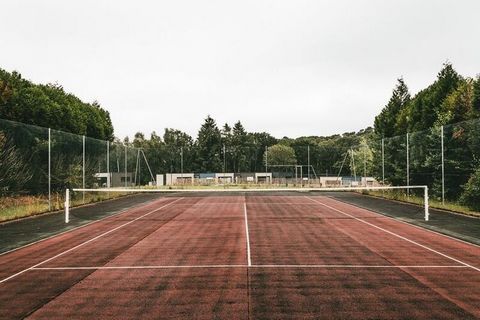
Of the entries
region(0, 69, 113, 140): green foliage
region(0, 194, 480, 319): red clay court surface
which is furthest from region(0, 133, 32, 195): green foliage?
region(0, 69, 113, 140): green foliage

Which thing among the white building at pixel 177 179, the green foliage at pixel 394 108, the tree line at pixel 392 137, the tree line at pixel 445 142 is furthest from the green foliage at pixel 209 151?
the tree line at pixel 445 142

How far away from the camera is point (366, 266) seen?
10.5 m

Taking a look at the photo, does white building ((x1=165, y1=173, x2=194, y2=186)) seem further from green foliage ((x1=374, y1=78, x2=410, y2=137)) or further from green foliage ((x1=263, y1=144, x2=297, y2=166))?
green foliage ((x1=263, y1=144, x2=297, y2=166))

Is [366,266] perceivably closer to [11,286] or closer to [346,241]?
[346,241]

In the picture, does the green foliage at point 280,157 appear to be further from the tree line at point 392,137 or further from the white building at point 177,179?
the tree line at point 392,137

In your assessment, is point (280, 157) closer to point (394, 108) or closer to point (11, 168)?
point (394, 108)

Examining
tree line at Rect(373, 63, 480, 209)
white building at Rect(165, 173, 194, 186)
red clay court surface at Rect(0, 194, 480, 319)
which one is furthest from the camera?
white building at Rect(165, 173, 194, 186)

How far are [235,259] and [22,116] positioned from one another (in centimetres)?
3012

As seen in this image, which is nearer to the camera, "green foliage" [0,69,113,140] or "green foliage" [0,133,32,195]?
"green foliage" [0,133,32,195]

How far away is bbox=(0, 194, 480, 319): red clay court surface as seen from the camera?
736 centimetres

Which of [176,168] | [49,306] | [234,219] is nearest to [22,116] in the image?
[234,219]

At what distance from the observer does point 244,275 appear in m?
9.59

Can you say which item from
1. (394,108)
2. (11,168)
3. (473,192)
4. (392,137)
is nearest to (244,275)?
(11,168)

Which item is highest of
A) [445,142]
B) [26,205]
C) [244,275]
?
[445,142]
